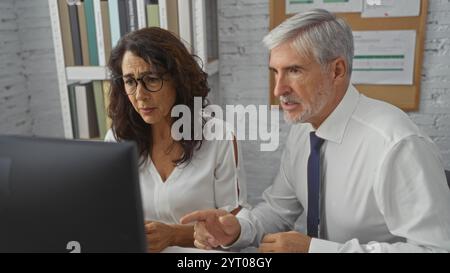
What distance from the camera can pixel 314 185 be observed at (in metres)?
1.26

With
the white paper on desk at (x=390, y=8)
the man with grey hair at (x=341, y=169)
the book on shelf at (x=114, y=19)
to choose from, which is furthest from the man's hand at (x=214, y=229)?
the white paper on desk at (x=390, y=8)

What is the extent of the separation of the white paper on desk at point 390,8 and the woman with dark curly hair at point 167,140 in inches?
44.5

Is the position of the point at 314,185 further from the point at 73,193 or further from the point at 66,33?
the point at 66,33

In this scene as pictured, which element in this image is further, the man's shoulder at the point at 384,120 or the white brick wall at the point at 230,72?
the white brick wall at the point at 230,72

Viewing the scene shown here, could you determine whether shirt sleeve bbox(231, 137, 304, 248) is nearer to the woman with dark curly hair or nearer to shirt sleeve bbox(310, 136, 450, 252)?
the woman with dark curly hair

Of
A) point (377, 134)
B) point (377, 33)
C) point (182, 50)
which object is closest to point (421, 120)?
point (377, 33)

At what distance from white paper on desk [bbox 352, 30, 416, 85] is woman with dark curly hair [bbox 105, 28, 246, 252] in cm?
111

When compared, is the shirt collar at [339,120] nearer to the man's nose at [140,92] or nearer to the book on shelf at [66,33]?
the man's nose at [140,92]

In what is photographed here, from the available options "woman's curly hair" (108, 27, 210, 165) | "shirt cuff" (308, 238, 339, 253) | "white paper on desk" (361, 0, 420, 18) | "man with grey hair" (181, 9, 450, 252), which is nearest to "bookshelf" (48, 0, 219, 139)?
"woman's curly hair" (108, 27, 210, 165)

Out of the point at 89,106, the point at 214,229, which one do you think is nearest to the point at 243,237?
the point at 214,229

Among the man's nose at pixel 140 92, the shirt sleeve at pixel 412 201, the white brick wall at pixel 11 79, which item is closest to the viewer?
the shirt sleeve at pixel 412 201

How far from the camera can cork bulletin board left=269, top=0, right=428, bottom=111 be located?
7.01 ft

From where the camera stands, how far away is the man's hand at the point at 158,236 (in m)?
1.10

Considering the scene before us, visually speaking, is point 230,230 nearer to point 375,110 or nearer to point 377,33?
point 375,110
